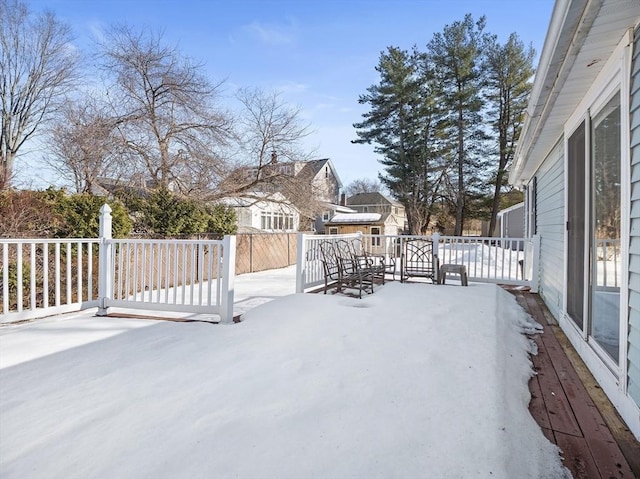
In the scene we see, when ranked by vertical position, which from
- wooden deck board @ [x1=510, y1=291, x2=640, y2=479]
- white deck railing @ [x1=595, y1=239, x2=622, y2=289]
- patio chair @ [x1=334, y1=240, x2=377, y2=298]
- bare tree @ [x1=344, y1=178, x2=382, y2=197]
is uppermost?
bare tree @ [x1=344, y1=178, x2=382, y2=197]

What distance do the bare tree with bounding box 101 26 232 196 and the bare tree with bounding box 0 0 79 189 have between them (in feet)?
19.5

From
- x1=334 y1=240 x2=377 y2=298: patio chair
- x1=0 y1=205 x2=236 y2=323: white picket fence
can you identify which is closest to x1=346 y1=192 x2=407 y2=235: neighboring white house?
x1=334 y1=240 x2=377 y2=298: patio chair

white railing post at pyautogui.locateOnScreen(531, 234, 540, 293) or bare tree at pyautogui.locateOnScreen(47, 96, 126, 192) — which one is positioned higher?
bare tree at pyautogui.locateOnScreen(47, 96, 126, 192)

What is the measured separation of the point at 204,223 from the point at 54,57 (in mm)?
10792

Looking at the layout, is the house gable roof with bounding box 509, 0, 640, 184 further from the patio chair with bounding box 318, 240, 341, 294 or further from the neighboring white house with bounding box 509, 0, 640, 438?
the patio chair with bounding box 318, 240, 341, 294

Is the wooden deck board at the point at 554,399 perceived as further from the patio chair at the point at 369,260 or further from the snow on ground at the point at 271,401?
the patio chair at the point at 369,260

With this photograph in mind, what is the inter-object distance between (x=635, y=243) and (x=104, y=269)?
512 cm

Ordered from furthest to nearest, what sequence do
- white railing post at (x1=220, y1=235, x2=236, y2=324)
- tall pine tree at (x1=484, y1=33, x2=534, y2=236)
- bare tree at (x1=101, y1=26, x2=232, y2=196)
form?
tall pine tree at (x1=484, y1=33, x2=534, y2=236)
bare tree at (x1=101, y1=26, x2=232, y2=196)
white railing post at (x1=220, y1=235, x2=236, y2=324)

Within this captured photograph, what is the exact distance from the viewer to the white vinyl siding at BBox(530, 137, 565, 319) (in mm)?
4086

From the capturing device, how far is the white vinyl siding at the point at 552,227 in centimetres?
409

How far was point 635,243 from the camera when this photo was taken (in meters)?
1.91

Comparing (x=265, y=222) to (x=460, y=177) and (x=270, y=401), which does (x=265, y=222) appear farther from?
(x=270, y=401)

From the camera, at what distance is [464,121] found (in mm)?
21844

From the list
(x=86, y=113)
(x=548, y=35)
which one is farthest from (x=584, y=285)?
(x=86, y=113)
